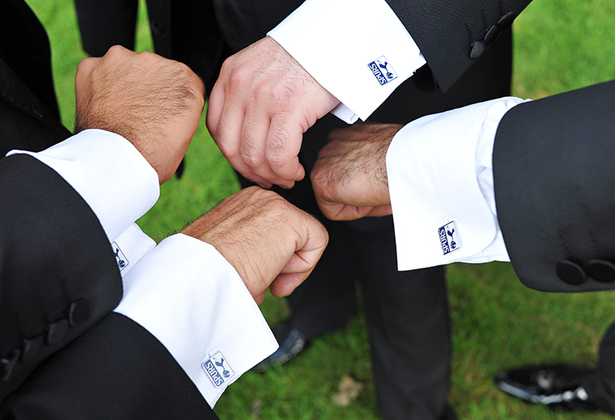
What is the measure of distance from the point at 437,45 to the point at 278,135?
1.34 feet

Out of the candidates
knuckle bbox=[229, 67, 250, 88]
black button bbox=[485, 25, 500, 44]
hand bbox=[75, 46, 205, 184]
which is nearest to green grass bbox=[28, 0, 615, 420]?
hand bbox=[75, 46, 205, 184]

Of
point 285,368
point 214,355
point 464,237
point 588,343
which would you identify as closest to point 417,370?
point 285,368

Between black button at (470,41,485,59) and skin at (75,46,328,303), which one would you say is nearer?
skin at (75,46,328,303)

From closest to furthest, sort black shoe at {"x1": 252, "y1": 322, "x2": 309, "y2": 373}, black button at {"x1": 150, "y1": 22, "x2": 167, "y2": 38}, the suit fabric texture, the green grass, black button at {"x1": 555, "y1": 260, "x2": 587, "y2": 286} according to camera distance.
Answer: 1. black button at {"x1": 555, "y1": 260, "x2": 587, "y2": 286}
2. the suit fabric texture
3. black button at {"x1": 150, "y1": 22, "x2": 167, "y2": 38}
4. the green grass
5. black shoe at {"x1": 252, "y1": 322, "x2": 309, "y2": 373}

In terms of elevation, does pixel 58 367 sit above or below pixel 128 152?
below

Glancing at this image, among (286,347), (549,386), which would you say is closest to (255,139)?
(286,347)

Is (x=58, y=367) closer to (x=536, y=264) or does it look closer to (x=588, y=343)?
(x=536, y=264)

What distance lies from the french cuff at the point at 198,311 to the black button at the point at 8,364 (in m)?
0.15

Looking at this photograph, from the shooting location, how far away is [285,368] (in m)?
2.15

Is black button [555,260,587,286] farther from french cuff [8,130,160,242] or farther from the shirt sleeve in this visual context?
french cuff [8,130,160,242]

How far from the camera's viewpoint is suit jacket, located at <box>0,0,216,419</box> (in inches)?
27.6

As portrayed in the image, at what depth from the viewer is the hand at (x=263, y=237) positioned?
3.12ft

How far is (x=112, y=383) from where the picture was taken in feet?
2.37

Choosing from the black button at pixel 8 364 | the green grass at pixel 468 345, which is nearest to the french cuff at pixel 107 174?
the black button at pixel 8 364
